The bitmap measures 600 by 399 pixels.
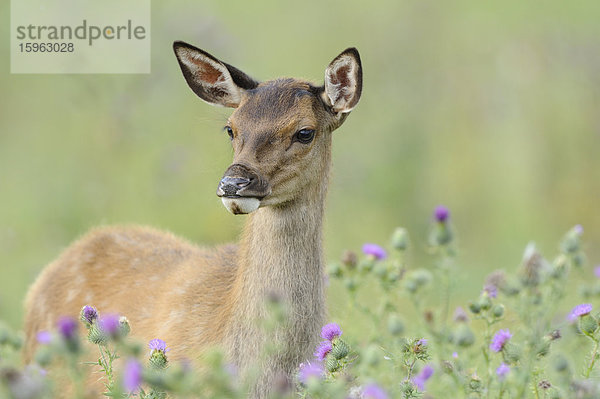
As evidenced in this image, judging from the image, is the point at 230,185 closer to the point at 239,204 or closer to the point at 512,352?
the point at 239,204

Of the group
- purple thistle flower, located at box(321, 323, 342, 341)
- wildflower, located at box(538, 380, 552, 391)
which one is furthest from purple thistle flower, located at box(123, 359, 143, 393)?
wildflower, located at box(538, 380, 552, 391)

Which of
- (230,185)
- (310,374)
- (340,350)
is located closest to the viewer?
(310,374)

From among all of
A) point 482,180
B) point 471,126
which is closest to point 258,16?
point 471,126

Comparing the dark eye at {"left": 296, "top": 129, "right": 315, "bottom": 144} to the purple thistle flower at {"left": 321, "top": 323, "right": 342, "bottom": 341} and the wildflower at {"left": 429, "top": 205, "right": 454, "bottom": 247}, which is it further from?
the purple thistle flower at {"left": 321, "top": 323, "right": 342, "bottom": 341}

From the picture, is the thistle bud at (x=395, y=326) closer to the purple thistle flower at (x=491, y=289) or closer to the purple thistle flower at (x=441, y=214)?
the purple thistle flower at (x=491, y=289)

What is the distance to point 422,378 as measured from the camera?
163 inches

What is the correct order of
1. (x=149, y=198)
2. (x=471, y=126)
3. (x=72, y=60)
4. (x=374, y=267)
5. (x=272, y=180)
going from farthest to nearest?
(x=471, y=126)
(x=149, y=198)
(x=72, y=60)
(x=374, y=267)
(x=272, y=180)

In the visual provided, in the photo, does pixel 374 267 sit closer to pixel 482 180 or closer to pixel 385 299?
pixel 385 299

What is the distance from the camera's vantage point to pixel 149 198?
1000 cm

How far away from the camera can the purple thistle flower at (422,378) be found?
401 centimetres

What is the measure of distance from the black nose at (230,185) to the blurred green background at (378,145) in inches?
169

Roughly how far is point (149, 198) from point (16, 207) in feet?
8.52

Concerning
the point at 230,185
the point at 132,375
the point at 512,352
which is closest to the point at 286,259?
the point at 230,185

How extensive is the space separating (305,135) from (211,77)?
839mm
